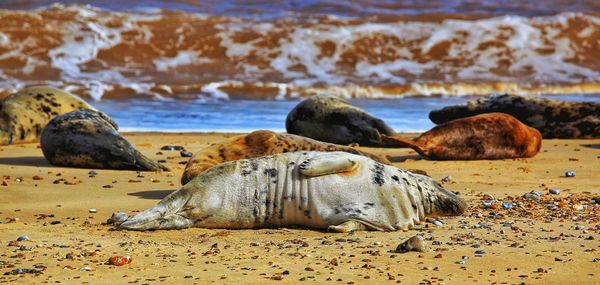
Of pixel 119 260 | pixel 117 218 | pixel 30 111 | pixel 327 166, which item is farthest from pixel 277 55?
pixel 119 260

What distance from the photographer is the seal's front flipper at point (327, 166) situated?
5781 mm

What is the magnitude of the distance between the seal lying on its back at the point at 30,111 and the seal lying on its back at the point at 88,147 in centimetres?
180

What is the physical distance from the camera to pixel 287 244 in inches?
202

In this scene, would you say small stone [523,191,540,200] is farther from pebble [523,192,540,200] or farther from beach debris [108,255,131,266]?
beach debris [108,255,131,266]

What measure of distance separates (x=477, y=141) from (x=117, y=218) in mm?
4385

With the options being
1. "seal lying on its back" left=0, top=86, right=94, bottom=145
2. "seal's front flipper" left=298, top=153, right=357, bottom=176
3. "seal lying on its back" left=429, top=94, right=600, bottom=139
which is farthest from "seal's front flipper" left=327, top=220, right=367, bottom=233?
"seal lying on its back" left=429, top=94, right=600, bottom=139

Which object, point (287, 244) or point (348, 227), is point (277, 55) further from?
point (287, 244)

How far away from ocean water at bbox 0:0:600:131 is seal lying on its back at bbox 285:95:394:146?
147 inches

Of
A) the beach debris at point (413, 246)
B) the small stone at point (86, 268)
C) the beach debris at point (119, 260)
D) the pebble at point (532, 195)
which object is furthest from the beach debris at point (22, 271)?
the pebble at point (532, 195)

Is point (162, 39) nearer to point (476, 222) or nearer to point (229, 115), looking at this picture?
point (229, 115)

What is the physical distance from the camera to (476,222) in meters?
5.71

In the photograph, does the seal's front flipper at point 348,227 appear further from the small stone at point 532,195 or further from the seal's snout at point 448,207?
the small stone at point 532,195

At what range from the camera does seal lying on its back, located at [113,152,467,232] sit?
5.66 metres

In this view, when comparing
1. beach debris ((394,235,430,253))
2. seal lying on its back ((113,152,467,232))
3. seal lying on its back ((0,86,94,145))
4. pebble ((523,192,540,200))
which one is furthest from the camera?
seal lying on its back ((0,86,94,145))
